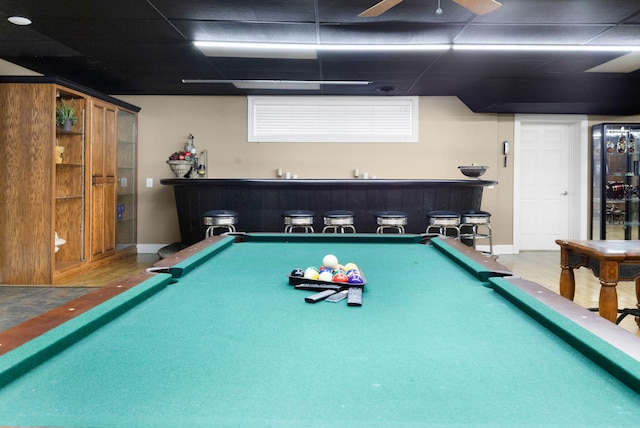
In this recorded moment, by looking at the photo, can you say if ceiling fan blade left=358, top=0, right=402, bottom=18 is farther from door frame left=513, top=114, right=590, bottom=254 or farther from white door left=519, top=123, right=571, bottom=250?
white door left=519, top=123, right=571, bottom=250

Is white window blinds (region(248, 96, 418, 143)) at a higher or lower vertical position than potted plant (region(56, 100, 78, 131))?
higher

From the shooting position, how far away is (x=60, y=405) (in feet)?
2.78

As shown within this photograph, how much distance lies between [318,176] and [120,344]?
20.1ft

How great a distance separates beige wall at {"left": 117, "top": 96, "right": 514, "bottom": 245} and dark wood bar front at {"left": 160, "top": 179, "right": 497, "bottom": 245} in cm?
110

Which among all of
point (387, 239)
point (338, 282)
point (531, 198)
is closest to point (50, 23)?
point (387, 239)

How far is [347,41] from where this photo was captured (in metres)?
4.68

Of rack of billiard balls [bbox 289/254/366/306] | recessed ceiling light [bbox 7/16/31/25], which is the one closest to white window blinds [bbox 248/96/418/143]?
recessed ceiling light [bbox 7/16/31/25]

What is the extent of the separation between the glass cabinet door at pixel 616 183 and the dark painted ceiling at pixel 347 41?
380mm

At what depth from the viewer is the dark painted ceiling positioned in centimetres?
382

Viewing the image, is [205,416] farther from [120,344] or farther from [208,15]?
[208,15]

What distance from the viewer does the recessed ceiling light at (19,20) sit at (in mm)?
3964

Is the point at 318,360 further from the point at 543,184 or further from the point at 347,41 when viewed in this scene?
the point at 543,184

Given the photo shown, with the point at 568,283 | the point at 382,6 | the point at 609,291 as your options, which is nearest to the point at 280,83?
the point at 382,6

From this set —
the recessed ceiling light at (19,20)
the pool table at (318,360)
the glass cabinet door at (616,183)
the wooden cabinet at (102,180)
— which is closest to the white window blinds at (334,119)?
the wooden cabinet at (102,180)
